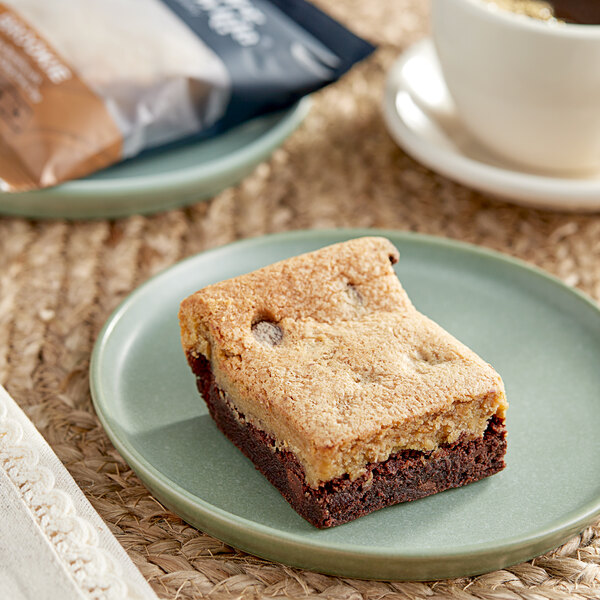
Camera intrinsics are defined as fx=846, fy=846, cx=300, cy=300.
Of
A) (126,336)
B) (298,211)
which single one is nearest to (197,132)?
(298,211)

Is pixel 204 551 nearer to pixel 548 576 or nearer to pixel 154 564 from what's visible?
pixel 154 564

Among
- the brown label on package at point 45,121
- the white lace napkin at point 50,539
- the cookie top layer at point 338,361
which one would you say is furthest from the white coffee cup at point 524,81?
the white lace napkin at point 50,539

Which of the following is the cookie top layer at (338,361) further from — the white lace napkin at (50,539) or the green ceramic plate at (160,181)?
the green ceramic plate at (160,181)

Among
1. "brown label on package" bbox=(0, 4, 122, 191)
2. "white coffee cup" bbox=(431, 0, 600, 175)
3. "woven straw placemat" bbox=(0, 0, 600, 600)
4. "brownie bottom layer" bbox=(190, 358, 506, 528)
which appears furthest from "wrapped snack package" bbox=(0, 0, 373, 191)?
"brownie bottom layer" bbox=(190, 358, 506, 528)

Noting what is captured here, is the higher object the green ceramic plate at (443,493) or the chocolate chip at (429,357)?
the chocolate chip at (429,357)

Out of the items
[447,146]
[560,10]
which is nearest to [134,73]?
[447,146]

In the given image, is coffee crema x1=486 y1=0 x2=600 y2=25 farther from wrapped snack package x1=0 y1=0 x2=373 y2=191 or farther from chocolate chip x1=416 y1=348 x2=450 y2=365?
chocolate chip x1=416 y1=348 x2=450 y2=365
